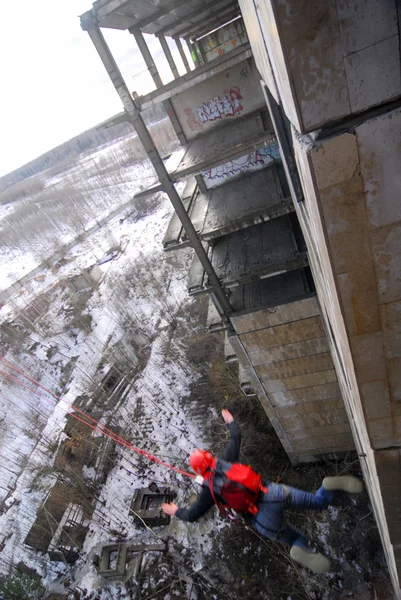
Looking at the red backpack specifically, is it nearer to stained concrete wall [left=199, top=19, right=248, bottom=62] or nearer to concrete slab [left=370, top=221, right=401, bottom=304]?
concrete slab [left=370, top=221, right=401, bottom=304]

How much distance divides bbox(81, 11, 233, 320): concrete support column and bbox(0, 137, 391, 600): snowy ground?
5.58 meters

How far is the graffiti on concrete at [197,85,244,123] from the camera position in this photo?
5328mm

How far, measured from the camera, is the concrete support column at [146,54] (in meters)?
4.83

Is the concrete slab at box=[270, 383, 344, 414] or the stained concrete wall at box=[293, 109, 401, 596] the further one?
the concrete slab at box=[270, 383, 344, 414]

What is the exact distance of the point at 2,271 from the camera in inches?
1091

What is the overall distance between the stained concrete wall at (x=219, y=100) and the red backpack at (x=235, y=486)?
5.54 metres

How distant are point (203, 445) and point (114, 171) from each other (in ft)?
125

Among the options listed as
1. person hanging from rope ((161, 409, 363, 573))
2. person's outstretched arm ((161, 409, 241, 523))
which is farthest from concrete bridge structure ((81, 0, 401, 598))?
person's outstretched arm ((161, 409, 241, 523))

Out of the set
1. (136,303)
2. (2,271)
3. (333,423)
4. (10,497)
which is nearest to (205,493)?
(333,423)

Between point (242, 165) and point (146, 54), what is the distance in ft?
7.90

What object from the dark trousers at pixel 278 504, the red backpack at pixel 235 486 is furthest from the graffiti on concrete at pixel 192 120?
the dark trousers at pixel 278 504

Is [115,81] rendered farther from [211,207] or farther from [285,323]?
[285,323]

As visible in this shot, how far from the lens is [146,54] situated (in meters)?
5.22

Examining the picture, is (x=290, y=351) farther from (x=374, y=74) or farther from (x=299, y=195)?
(x=374, y=74)
